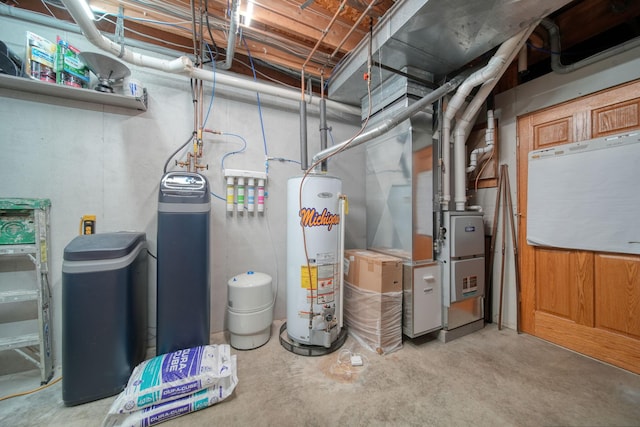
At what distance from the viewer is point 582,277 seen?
1.91m

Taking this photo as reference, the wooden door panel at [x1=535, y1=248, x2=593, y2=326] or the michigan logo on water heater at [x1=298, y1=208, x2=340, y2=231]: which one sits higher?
the michigan logo on water heater at [x1=298, y1=208, x2=340, y2=231]

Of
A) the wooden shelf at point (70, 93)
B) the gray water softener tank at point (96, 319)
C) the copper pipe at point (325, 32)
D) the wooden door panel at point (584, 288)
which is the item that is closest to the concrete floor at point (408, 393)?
the gray water softener tank at point (96, 319)

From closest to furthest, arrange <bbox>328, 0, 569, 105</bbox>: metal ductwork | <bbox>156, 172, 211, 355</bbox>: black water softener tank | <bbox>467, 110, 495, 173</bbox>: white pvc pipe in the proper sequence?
<bbox>328, 0, 569, 105</bbox>: metal ductwork, <bbox>156, 172, 211, 355</bbox>: black water softener tank, <bbox>467, 110, 495, 173</bbox>: white pvc pipe

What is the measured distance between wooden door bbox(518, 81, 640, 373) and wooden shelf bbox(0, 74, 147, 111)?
3.63 meters

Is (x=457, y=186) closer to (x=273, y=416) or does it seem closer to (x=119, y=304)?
(x=273, y=416)

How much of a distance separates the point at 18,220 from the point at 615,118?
14.7ft

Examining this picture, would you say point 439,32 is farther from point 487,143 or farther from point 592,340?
point 592,340

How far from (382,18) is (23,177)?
2967 millimetres

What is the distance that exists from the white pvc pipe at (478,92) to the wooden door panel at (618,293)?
3.58 ft

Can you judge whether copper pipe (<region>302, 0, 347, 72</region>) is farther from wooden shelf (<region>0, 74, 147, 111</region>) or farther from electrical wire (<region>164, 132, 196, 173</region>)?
wooden shelf (<region>0, 74, 147, 111</region>)

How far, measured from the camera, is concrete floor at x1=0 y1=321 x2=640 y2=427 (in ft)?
4.19

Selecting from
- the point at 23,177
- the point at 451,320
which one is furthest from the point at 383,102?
the point at 23,177

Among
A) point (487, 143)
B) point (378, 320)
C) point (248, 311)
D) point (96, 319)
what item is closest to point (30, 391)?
point (96, 319)

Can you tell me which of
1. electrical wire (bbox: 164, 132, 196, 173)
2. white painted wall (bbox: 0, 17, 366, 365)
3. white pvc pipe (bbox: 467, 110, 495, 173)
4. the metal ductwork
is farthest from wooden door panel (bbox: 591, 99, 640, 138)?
electrical wire (bbox: 164, 132, 196, 173)
